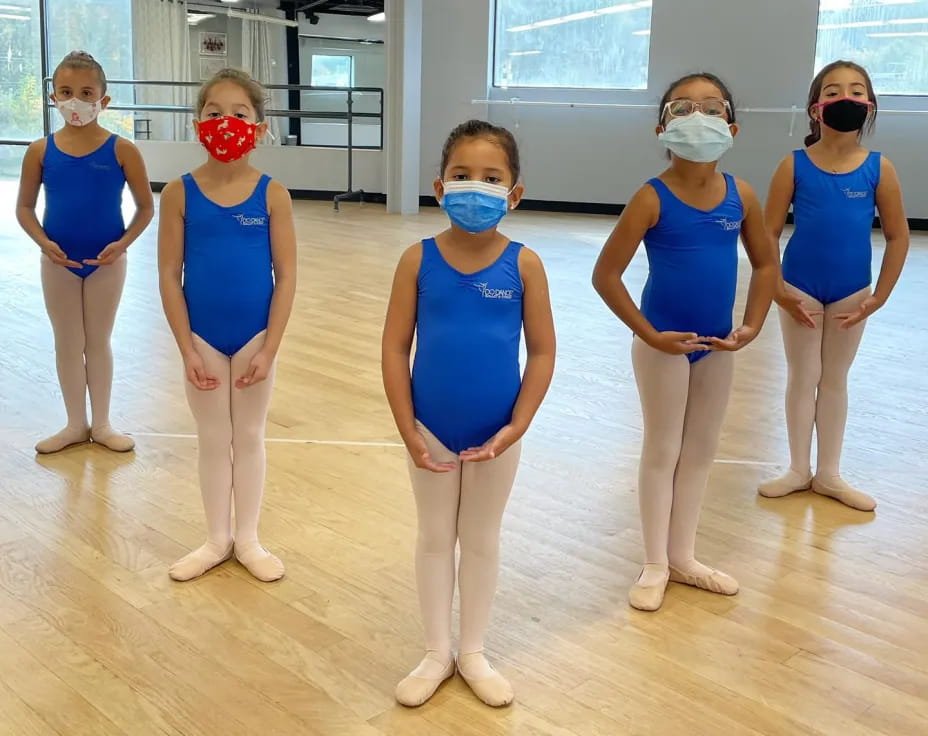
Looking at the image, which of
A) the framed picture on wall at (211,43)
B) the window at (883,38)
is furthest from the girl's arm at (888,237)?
the framed picture on wall at (211,43)

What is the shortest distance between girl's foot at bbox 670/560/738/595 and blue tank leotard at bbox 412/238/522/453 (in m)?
0.86

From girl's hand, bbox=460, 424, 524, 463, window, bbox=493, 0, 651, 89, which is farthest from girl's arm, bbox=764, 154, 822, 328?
window, bbox=493, 0, 651, 89

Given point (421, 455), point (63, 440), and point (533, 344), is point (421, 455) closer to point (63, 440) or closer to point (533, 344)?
point (533, 344)

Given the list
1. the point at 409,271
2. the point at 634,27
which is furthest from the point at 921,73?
the point at 409,271

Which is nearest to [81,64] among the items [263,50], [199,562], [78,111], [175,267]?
[78,111]

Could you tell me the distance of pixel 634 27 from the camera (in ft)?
34.7

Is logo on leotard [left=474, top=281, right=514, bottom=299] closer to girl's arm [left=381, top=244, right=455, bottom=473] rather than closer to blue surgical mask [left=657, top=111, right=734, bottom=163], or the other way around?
girl's arm [left=381, top=244, right=455, bottom=473]

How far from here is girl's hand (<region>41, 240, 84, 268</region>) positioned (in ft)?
10.0

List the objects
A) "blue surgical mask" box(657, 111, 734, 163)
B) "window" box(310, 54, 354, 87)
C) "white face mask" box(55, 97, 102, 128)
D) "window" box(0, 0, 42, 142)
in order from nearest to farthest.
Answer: "blue surgical mask" box(657, 111, 734, 163)
"white face mask" box(55, 97, 102, 128)
"window" box(0, 0, 42, 142)
"window" box(310, 54, 354, 87)

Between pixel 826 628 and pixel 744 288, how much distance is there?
4.73m

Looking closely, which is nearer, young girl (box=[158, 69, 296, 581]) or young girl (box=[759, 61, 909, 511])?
young girl (box=[158, 69, 296, 581])

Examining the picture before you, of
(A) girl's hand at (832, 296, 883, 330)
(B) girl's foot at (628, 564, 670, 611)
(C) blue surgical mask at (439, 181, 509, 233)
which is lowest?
(B) girl's foot at (628, 564, 670, 611)

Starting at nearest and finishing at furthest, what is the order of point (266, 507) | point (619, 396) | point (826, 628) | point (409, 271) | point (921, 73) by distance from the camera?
1. point (409, 271)
2. point (826, 628)
3. point (266, 507)
4. point (619, 396)
5. point (921, 73)

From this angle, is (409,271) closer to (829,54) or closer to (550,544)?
(550,544)
